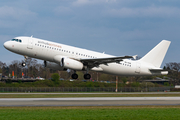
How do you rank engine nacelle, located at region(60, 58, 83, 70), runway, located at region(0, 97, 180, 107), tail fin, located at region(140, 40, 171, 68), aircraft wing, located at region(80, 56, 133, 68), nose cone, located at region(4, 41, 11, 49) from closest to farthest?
runway, located at region(0, 97, 180, 107)
nose cone, located at region(4, 41, 11, 49)
engine nacelle, located at region(60, 58, 83, 70)
aircraft wing, located at region(80, 56, 133, 68)
tail fin, located at region(140, 40, 171, 68)

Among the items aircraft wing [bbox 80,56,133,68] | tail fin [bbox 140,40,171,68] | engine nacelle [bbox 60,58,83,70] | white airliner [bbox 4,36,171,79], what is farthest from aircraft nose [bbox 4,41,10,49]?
tail fin [bbox 140,40,171,68]

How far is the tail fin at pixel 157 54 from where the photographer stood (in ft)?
172

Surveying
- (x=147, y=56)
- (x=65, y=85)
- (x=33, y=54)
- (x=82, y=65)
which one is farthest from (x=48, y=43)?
(x=65, y=85)

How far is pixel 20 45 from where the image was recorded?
40.8 m

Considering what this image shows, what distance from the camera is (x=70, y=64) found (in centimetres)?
4241

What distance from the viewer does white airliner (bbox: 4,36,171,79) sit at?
41.0 meters

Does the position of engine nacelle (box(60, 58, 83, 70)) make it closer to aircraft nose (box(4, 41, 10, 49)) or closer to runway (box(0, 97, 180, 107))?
runway (box(0, 97, 180, 107))

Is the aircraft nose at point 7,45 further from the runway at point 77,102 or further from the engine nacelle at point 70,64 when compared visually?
the runway at point 77,102

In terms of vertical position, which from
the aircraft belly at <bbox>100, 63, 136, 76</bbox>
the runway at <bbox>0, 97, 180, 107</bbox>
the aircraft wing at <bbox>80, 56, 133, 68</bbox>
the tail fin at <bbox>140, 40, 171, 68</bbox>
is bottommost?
the runway at <bbox>0, 97, 180, 107</bbox>

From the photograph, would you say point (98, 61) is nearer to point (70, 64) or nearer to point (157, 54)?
point (70, 64)

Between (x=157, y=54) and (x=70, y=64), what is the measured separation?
20.3 m

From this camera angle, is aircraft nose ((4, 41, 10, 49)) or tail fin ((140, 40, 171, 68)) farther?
tail fin ((140, 40, 171, 68))

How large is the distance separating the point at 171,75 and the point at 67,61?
84.3m

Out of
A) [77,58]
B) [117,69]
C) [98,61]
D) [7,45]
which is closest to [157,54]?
[117,69]
